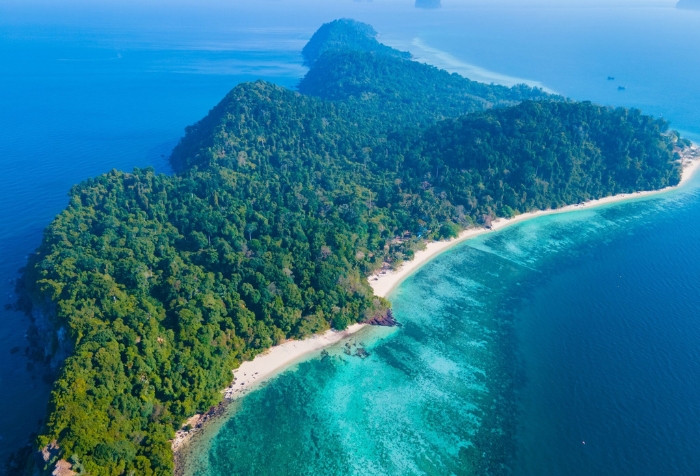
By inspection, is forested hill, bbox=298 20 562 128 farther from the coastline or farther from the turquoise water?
the coastline

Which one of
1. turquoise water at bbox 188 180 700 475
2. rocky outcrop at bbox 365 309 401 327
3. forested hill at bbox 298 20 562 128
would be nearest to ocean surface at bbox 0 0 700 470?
turquoise water at bbox 188 180 700 475

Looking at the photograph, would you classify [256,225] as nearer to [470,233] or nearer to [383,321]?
[383,321]

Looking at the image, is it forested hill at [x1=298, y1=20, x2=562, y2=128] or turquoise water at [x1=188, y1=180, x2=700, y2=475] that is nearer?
turquoise water at [x1=188, y1=180, x2=700, y2=475]

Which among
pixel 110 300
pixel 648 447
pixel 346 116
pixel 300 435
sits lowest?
pixel 300 435

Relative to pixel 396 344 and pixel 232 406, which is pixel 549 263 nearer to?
pixel 396 344

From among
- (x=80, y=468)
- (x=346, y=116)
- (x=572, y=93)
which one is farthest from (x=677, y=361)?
(x=572, y=93)

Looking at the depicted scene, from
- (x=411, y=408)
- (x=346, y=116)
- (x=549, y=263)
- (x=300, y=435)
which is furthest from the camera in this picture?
(x=346, y=116)

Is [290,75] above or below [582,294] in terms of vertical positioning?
above
